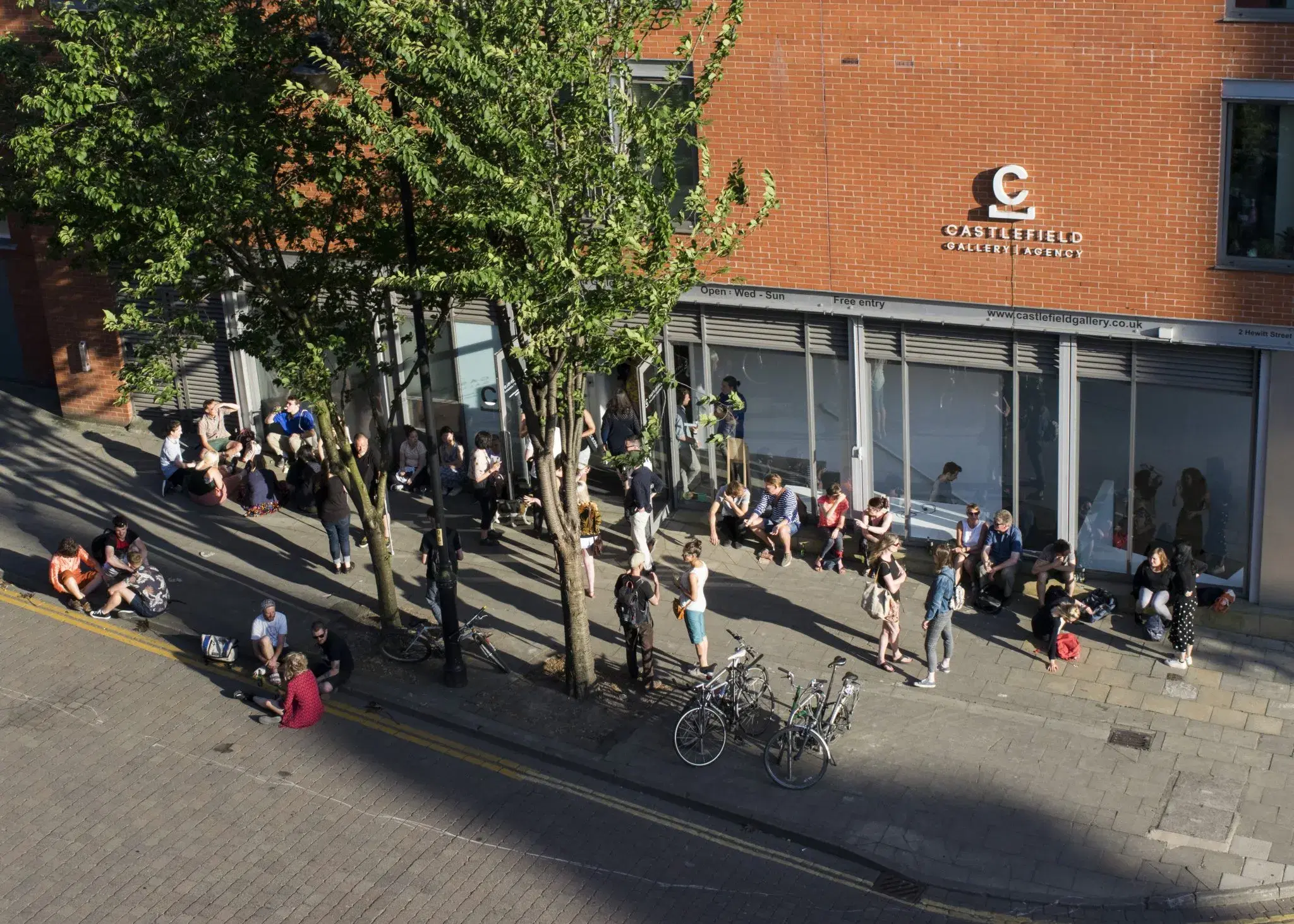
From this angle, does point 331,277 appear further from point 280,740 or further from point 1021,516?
point 1021,516

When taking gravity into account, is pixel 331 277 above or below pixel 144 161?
below

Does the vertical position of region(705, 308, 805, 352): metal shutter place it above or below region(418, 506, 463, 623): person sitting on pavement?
above

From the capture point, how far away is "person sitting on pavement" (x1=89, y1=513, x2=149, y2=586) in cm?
1919

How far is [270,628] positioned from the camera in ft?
57.9

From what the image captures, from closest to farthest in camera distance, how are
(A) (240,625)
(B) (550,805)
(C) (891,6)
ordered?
(B) (550,805) → (C) (891,6) → (A) (240,625)

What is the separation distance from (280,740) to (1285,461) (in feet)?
37.2

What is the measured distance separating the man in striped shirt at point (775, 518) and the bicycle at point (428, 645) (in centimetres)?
405

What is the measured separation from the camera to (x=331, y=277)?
1745cm

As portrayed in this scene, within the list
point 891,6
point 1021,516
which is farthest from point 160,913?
point 891,6

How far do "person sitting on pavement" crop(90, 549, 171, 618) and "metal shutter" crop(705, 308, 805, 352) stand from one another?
7.70 m

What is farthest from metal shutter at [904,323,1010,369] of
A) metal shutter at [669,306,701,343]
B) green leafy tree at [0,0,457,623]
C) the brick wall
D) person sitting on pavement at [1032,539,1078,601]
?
green leafy tree at [0,0,457,623]

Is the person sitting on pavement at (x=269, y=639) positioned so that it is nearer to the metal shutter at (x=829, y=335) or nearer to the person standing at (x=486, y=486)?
the person standing at (x=486, y=486)

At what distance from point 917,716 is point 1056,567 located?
2910mm

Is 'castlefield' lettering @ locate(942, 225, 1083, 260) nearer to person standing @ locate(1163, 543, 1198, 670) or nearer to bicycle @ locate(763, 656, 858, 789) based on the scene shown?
person standing @ locate(1163, 543, 1198, 670)
